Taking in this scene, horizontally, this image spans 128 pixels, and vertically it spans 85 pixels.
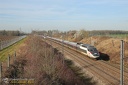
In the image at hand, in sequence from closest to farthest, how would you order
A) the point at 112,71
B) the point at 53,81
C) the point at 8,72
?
the point at 53,81 < the point at 8,72 < the point at 112,71

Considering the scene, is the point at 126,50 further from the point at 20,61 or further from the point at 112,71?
the point at 20,61

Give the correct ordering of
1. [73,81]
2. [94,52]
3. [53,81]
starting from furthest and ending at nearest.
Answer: [94,52]
[73,81]
[53,81]

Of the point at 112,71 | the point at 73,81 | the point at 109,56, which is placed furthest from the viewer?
the point at 109,56

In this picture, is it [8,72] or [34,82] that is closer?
[34,82]

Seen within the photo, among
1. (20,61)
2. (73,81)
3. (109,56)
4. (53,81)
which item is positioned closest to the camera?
(53,81)

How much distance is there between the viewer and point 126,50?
5119 cm

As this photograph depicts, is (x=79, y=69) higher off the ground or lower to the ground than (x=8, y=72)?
lower

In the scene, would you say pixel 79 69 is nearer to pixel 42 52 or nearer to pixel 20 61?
pixel 42 52

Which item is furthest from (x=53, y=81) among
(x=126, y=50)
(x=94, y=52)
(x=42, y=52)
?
(x=126, y=50)

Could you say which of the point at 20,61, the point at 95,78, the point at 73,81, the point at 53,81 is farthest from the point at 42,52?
the point at 53,81

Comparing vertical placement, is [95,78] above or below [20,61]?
below

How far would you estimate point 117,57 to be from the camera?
50.3 metres

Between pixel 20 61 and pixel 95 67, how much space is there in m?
14.4

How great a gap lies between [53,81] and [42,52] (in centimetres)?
1720
